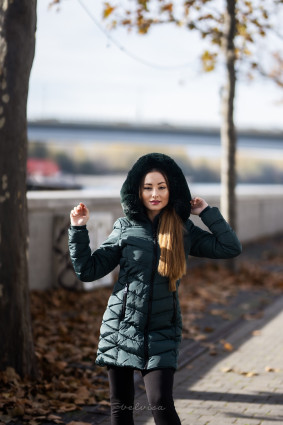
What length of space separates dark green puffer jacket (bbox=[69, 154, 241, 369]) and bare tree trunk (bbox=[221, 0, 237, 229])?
913 centimetres

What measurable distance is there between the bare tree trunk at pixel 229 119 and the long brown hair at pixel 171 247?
9.22 meters

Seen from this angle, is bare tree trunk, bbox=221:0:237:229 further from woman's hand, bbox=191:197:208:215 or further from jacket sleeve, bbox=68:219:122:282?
jacket sleeve, bbox=68:219:122:282

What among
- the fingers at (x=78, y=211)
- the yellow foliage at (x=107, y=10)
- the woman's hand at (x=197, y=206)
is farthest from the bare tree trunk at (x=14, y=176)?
the yellow foliage at (x=107, y=10)

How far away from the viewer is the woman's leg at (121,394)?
3.58 meters

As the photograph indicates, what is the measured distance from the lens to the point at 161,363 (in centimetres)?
346

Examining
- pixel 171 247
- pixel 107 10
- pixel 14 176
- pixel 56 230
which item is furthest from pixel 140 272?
pixel 107 10

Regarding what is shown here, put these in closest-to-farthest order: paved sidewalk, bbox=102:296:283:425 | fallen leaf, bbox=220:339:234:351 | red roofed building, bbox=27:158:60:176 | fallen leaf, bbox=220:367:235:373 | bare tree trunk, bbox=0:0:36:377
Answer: paved sidewalk, bbox=102:296:283:425
bare tree trunk, bbox=0:0:36:377
fallen leaf, bbox=220:367:235:373
fallen leaf, bbox=220:339:234:351
red roofed building, bbox=27:158:60:176

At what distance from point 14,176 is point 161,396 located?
7.98 feet

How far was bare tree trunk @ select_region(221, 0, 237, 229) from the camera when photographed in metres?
12.7

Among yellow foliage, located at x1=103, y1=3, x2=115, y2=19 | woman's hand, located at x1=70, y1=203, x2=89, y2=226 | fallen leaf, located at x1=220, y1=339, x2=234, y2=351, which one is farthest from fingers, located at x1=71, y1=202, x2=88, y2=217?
yellow foliage, located at x1=103, y1=3, x2=115, y2=19

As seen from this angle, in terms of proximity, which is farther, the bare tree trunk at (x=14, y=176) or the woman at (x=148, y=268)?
the bare tree trunk at (x=14, y=176)

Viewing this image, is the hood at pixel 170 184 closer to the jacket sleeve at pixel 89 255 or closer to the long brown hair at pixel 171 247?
the long brown hair at pixel 171 247

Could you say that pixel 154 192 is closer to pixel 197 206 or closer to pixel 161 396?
pixel 197 206

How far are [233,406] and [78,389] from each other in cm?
117
